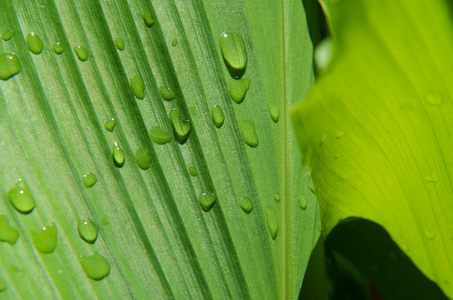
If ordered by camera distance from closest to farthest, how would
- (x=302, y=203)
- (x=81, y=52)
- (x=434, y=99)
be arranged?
(x=434, y=99) < (x=81, y=52) < (x=302, y=203)

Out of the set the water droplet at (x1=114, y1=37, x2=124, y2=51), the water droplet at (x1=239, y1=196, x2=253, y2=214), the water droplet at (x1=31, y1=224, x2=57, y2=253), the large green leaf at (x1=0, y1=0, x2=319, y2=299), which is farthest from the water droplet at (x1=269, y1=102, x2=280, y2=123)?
the water droplet at (x1=31, y1=224, x2=57, y2=253)

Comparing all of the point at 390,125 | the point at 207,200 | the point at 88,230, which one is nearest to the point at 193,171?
the point at 207,200

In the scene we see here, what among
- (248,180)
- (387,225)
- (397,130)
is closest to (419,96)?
(397,130)

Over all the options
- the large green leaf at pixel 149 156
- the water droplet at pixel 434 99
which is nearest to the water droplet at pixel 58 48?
the large green leaf at pixel 149 156

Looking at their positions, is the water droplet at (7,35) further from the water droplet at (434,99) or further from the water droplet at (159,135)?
the water droplet at (434,99)

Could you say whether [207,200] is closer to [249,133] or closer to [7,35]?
[249,133]
